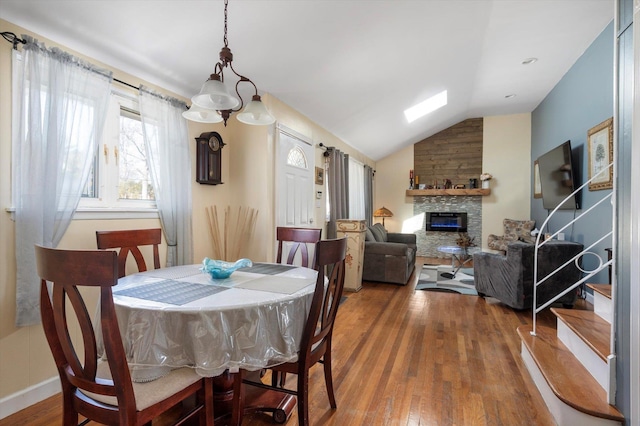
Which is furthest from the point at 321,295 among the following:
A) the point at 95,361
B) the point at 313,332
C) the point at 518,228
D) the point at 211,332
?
the point at 518,228

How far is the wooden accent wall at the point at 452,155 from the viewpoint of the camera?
723 centimetres

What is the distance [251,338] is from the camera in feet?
4.14

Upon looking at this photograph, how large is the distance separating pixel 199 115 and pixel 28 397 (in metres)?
1.99

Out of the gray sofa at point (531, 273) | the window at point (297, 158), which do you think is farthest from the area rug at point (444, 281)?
the window at point (297, 158)

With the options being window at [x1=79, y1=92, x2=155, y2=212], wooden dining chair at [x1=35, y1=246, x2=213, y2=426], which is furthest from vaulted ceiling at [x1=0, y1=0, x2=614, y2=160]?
wooden dining chair at [x1=35, y1=246, x2=213, y2=426]

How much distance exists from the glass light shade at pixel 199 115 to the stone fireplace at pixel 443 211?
6595 mm

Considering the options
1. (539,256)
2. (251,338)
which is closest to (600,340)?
(539,256)

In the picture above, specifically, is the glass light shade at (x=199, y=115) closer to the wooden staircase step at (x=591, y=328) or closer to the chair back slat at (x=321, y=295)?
the chair back slat at (x=321, y=295)

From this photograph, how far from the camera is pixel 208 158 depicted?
301 cm

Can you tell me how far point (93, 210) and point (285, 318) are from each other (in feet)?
5.60

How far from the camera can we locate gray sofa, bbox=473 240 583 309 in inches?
127

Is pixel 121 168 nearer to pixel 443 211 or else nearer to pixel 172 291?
pixel 172 291

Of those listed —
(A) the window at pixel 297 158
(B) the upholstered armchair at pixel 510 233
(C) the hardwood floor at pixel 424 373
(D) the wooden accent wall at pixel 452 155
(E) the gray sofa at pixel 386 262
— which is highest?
(D) the wooden accent wall at pixel 452 155

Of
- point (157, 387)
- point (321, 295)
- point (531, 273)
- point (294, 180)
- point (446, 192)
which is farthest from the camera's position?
point (446, 192)
